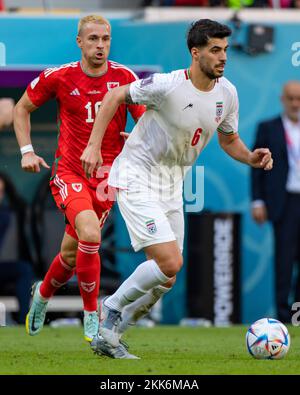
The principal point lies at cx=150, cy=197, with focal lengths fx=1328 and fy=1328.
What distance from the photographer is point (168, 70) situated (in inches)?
643

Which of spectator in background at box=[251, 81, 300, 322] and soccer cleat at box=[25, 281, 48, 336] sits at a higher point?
spectator in background at box=[251, 81, 300, 322]

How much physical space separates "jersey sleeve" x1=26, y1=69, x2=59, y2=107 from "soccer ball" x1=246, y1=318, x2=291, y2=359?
268cm

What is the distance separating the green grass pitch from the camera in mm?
8866

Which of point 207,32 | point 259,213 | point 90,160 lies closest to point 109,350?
point 90,160

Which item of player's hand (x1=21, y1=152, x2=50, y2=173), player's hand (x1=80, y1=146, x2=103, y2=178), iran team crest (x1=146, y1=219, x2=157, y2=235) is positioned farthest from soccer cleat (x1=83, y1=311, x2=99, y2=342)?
player's hand (x1=80, y1=146, x2=103, y2=178)

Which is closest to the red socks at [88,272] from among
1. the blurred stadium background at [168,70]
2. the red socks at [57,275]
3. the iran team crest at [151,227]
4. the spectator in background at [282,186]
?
the red socks at [57,275]

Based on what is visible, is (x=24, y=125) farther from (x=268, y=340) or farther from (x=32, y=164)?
(x=268, y=340)

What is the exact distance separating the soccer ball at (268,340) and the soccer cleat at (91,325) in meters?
1.39

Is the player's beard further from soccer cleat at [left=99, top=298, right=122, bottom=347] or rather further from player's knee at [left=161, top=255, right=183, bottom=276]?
soccer cleat at [left=99, top=298, right=122, bottom=347]

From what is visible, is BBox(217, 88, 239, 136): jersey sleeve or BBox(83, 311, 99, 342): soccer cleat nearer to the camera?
BBox(217, 88, 239, 136): jersey sleeve

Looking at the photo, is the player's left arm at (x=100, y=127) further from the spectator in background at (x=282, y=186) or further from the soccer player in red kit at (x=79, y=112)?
the spectator in background at (x=282, y=186)

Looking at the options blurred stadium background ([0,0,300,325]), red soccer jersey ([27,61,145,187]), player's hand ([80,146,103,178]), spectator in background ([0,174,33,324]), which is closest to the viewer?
player's hand ([80,146,103,178])

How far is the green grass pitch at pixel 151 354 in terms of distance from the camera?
8.87 metres
